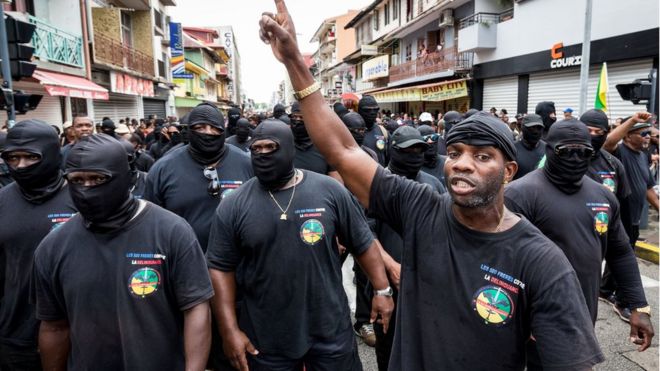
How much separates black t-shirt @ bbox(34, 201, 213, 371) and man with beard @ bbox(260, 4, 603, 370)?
100 centimetres

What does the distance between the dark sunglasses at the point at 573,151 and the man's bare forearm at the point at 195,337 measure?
99.9 inches

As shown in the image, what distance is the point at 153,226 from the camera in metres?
2.34

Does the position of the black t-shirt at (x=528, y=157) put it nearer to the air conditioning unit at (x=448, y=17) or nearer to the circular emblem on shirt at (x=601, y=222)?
the circular emblem on shirt at (x=601, y=222)

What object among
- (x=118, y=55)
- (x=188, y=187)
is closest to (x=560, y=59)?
(x=188, y=187)

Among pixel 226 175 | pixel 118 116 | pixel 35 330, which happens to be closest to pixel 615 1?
pixel 226 175

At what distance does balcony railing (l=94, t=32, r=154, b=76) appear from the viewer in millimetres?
18477

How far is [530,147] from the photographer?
606 centimetres

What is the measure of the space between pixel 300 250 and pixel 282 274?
0.19 meters

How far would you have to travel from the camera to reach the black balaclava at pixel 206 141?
13.1ft

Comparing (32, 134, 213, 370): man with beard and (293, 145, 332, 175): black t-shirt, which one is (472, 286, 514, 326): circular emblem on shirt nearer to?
(32, 134, 213, 370): man with beard

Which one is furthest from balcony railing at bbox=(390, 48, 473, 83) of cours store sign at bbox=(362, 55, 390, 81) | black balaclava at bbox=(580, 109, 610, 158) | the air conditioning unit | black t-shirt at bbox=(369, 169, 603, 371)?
black t-shirt at bbox=(369, 169, 603, 371)

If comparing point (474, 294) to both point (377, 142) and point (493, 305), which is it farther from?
point (377, 142)

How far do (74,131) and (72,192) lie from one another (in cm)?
521

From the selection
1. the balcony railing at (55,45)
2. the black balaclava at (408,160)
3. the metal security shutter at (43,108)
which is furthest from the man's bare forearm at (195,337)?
the metal security shutter at (43,108)
